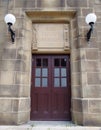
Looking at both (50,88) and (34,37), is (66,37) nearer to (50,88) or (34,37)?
(34,37)

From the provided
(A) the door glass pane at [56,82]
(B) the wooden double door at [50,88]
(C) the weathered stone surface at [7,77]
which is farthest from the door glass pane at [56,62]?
(C) the weathered stone surface at [7,77]

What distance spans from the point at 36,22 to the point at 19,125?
3.34 metres

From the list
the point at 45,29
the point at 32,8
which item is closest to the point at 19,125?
the point at 45,29

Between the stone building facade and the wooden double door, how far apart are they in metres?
0.22

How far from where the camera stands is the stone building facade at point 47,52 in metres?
4.49

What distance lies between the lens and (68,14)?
5242 millimetres

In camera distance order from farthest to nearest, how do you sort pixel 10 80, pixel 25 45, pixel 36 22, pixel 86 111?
pixel 36 22, pixel 25 45, pixel 10 80, pixel 86 111

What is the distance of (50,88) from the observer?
5.11 metres

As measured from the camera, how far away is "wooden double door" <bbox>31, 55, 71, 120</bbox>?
5008 mm

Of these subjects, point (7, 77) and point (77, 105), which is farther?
point (7, 77)

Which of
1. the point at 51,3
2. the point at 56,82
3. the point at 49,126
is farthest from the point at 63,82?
the point at 51,3

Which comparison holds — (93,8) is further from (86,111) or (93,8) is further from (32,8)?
(86,111)

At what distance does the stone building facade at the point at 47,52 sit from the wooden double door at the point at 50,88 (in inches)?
8.8

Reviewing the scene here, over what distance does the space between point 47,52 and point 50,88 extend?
1.20 meters
